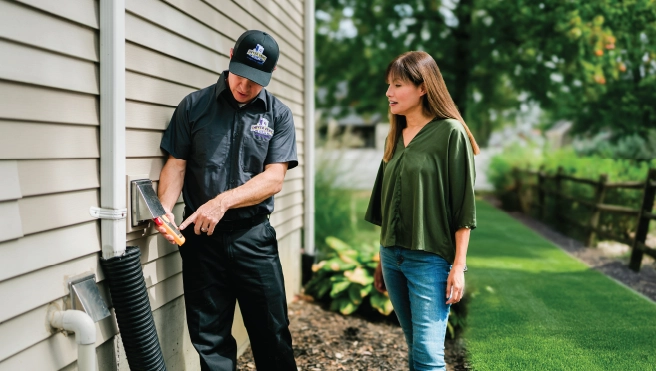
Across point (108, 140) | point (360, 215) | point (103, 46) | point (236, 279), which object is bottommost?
point (360, 215)

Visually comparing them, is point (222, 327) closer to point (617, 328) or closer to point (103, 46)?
point (103, 46)

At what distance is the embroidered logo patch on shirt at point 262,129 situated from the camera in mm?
3039

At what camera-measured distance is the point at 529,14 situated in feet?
33.6

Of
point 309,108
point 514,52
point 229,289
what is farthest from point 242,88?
point 514,52

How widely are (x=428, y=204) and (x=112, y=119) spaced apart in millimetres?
1446

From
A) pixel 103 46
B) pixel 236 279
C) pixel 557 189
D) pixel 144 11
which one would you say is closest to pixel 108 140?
pixel 103 46

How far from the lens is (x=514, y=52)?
37.0 feet

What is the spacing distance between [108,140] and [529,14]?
373 inches

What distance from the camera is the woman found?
255 cm

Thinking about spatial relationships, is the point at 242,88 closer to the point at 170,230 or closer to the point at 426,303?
the point at 170,230

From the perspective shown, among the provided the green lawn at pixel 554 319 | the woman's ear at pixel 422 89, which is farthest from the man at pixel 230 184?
the green lawn at pixel 554 319

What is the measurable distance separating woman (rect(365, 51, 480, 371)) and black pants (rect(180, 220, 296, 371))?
0.77 metres

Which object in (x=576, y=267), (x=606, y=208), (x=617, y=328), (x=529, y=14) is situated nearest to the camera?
(x=617, y=328)

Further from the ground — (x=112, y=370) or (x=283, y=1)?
(x=283, y=1)
